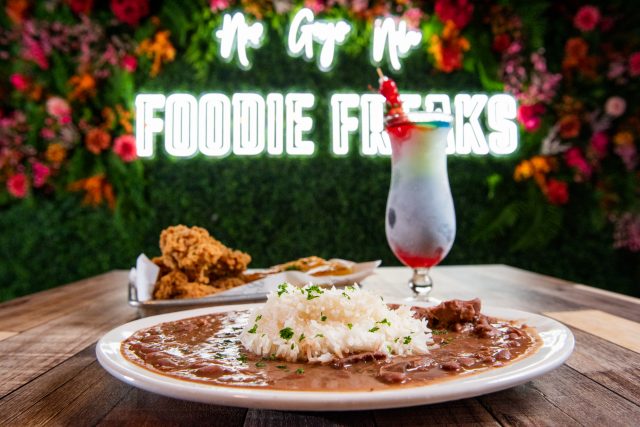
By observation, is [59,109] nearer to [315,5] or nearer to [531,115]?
[315,5]

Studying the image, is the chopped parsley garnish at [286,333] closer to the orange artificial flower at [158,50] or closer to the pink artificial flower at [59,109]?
the orange artificial flower at [158,50]

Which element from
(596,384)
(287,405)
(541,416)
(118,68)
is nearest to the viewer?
(287,405)

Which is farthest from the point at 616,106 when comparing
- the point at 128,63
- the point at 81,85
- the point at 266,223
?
the point at 81,85

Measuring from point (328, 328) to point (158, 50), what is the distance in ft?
13.3

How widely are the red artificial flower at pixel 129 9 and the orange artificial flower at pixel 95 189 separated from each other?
1294 mm

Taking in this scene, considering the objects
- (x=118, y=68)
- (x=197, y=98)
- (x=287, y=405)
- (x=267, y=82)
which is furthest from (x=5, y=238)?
(x=287, y=405)

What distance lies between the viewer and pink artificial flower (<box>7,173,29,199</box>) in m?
4.47

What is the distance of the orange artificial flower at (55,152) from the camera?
4422 millimetres

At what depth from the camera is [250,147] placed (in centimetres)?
452

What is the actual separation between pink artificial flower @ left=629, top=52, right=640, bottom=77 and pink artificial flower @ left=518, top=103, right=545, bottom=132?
75 cm

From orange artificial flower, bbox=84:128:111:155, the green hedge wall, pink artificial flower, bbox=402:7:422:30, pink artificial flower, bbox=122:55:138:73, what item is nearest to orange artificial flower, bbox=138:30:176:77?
pink artificial flower, bbox=122:55:138:73

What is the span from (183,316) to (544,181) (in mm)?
3910

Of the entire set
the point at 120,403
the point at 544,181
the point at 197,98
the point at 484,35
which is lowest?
the point at 120,403

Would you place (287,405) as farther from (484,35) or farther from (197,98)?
(484,35)
